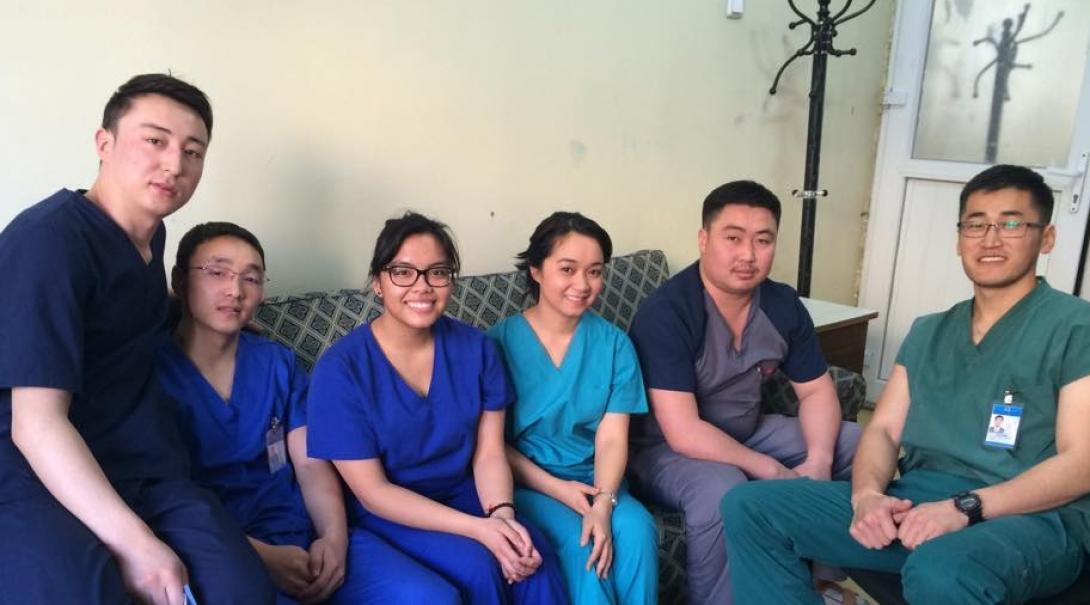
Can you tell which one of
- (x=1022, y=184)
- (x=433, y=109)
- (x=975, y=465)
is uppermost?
(x=433, y=109)

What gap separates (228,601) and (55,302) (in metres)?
0.52

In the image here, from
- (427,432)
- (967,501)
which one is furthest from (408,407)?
(967,501)

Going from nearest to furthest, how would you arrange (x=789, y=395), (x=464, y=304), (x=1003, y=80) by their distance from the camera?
(x=464, y=304)
(x=789, y=395)
(x=1003, y=80)

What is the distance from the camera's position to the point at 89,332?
1.22 metres

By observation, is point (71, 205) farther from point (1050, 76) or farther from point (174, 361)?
point (1050, 76)

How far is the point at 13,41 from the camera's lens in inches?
61.7

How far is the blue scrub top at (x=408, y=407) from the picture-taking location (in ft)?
4.87

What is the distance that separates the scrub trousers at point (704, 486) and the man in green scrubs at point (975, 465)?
83 millimetres

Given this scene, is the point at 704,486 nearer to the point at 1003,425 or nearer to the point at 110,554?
the point at 1003,425

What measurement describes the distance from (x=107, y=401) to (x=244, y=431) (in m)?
0.29

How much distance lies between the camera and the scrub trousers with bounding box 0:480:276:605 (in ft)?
3.41

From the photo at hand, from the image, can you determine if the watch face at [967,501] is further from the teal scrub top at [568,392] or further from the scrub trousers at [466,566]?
the scrub trousers at [466,566]

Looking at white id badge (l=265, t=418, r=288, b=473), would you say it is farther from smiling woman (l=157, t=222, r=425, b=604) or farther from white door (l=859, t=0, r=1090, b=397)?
white door (l=859, t=0, r=1090, b=397)

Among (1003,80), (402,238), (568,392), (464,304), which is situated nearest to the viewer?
(402,238)
